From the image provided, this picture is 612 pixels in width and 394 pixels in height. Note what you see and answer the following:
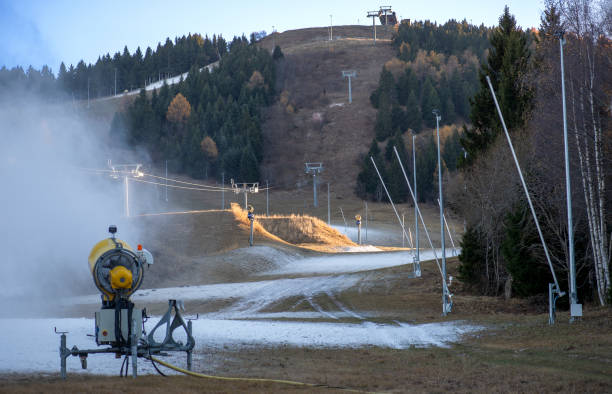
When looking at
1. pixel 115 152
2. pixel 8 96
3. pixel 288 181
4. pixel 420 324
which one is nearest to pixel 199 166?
pixel 288 181

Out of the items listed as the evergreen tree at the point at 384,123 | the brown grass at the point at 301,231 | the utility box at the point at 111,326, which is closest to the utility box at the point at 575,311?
the utility box at the point at 111,326

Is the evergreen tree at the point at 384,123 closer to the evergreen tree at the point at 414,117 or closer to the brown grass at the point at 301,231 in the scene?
the evergreen tree at the point at 414,117

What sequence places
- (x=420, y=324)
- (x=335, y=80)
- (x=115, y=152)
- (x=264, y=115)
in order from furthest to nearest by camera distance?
(x=335, y=80)
(x=264, y=115)
(x=115, y=152)
(x=420, y=324)

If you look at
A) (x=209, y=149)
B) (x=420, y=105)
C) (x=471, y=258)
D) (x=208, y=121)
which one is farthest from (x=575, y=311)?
(x=420, y=105)

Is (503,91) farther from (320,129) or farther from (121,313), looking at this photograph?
(320,129)

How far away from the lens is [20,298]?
34.2m

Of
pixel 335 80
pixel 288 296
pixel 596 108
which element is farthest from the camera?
pixel 335 80

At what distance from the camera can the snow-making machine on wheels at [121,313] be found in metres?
13.3

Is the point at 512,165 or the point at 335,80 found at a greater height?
the point at 335,80

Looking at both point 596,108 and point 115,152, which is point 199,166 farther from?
point 596,108

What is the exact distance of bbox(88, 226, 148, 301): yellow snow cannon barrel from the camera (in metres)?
13.6

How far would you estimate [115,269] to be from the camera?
534 inches

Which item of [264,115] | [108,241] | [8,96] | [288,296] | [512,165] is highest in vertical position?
[264,115]

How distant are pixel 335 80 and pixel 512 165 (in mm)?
160461
